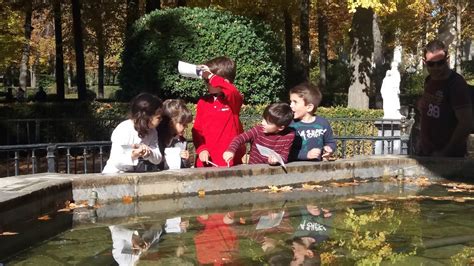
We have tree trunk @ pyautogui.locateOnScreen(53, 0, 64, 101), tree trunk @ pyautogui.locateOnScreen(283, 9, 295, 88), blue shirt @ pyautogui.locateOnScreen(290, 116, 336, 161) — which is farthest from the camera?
tree trunk @ pyautogui.locateOnScreen(283, 9, 295, 88)

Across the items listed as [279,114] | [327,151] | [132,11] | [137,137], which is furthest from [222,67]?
[132,11]

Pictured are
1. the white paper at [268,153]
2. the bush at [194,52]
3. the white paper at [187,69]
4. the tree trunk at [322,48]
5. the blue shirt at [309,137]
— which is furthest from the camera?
the tree trunk at [322,48]

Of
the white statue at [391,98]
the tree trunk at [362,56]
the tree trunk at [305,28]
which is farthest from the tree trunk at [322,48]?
the white statue at [391,98]

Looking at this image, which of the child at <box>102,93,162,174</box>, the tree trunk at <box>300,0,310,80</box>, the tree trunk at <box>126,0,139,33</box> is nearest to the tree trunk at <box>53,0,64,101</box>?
the tree trunk at <box>126,0,139,33</box>

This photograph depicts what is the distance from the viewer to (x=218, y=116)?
6.12m

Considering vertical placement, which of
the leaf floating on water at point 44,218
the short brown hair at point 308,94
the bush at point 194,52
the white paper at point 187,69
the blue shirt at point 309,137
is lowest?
the leaf floating on water at point 44,218

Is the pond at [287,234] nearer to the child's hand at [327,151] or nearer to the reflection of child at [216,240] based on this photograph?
the reflection of child at [216,240]

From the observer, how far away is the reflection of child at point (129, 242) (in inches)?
150

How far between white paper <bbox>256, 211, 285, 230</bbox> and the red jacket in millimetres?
1171

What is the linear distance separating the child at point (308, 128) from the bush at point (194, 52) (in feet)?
30.9

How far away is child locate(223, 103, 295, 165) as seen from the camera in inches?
233

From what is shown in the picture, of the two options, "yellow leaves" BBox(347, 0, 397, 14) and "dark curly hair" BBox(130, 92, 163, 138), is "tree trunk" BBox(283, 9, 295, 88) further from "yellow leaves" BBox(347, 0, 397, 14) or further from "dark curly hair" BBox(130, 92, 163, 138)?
"dark curly hair" BBox(130, 92, 163, 138)

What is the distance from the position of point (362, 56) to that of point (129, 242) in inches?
610

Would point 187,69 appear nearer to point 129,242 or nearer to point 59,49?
point 129,242
